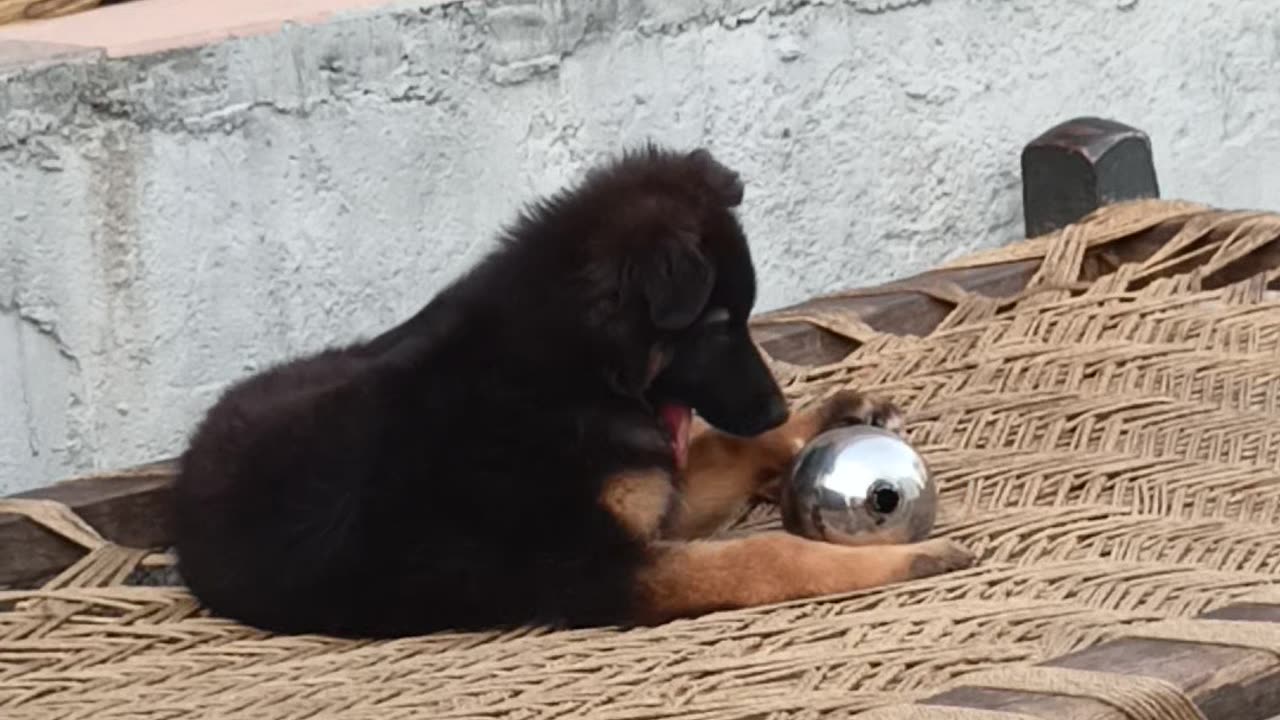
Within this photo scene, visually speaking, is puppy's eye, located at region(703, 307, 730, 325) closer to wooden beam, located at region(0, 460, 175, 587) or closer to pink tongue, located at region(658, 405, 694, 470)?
pink tongue, located at region(658, 405, 694, 470)

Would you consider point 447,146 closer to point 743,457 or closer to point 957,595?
point 743,457

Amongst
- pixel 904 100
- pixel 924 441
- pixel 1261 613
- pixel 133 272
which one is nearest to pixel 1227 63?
pixel 904 100

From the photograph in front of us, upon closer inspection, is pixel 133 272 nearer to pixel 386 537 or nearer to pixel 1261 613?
pixel 386 537

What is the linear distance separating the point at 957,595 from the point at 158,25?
2268mm

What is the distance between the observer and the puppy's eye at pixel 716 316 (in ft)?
12.7

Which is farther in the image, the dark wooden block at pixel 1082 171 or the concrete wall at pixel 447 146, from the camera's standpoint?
the dark wooden block at pixel 1082 171

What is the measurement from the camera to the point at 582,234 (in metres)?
3.84

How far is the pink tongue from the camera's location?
155 inches

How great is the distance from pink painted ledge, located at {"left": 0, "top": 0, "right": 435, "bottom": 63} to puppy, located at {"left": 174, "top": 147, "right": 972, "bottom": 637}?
1.27m

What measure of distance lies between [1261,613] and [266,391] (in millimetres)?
1583

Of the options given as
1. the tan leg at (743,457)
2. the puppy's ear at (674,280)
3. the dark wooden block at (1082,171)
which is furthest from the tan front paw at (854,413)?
the dark wooden block at (1082,171)

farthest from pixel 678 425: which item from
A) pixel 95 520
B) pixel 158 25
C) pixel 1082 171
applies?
pixel 1082 171

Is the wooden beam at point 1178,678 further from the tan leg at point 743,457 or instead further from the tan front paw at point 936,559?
the tan leg at point 743,457

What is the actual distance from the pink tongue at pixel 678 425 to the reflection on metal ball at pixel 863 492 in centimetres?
20
